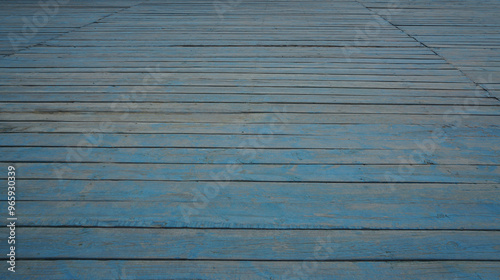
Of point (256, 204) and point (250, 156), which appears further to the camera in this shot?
point (250, 156)

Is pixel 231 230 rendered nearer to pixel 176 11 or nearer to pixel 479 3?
pixel 176 11

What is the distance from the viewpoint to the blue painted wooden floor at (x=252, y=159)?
3.32 feet

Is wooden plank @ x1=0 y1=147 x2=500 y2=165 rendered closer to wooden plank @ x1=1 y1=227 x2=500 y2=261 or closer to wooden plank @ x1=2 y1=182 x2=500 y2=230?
wooden plank @ x1=2 y1=182 x2=500 y2=230

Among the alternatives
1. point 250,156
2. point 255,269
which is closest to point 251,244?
point 255,269

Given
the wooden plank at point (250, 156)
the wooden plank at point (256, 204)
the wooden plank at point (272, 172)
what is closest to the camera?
the wooden plank at point (256, 204)

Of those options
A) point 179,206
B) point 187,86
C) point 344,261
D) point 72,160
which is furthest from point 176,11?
point 344,261

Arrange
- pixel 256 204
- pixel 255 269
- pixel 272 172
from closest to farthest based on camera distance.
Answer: pixel 255 269, pixel 256 204, pixel 272 172

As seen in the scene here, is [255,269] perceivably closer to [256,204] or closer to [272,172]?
[256,204]

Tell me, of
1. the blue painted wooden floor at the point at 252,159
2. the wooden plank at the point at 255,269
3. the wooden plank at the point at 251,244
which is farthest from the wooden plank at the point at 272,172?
the wooden plank at the point at 255,269

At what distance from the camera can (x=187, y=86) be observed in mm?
2180

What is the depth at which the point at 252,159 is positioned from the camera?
1.45m

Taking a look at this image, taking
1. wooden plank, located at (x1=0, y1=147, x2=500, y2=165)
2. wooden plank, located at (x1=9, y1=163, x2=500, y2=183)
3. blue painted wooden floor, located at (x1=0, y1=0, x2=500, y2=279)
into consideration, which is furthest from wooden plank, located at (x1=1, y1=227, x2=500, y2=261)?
wooden plank, located at (x1=0, y1=147, x2=500, y2=165)

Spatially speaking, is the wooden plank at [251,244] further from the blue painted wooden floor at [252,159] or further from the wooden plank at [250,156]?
the wooden plank at [250,156]

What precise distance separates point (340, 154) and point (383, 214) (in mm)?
384
